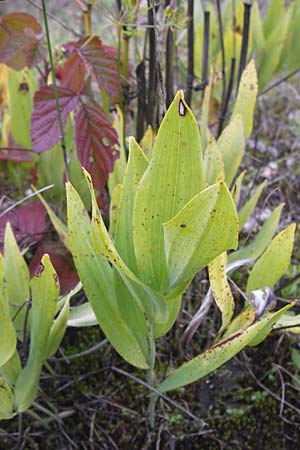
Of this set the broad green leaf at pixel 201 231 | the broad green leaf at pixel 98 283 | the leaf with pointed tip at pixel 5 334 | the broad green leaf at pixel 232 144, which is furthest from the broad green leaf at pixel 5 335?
the broad green leaf at pixel 232 144

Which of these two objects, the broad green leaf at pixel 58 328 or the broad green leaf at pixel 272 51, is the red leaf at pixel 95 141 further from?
the broad green leaf at pixel 272 51

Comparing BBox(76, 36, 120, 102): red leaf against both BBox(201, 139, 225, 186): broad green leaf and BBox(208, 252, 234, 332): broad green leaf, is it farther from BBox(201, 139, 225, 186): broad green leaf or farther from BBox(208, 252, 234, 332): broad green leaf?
BBox(208, 252, 234, 332): broad green leaf

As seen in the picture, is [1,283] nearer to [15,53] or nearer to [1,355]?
[1,355]

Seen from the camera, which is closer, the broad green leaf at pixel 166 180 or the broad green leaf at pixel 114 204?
the broad green leaf at pixel 166 180

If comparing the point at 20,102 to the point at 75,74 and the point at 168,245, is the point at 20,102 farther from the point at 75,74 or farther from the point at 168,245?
the point at 168,245

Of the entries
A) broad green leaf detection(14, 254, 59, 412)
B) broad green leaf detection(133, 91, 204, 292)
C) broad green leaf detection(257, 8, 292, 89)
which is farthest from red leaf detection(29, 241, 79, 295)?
broad green leaf detection(257, 8, 292, 89)
